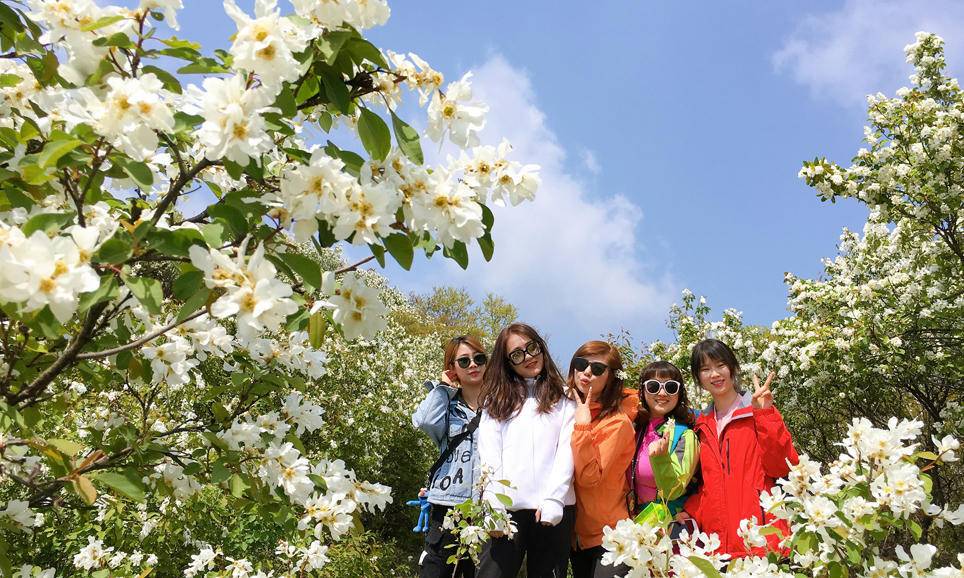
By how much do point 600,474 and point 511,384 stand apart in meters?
0.62

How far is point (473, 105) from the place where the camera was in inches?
54.2

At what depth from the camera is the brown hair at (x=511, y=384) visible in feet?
10.5

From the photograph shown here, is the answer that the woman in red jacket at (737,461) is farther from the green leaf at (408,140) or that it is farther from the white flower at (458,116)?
the green leaf at (408,140)

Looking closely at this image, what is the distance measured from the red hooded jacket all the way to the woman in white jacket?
0.64 m

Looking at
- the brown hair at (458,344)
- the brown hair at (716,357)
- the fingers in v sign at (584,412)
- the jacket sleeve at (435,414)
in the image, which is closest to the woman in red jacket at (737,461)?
the brown hair at (716,357)

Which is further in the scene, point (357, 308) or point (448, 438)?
point (448, 438)

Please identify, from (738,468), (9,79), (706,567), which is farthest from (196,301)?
(738,468)

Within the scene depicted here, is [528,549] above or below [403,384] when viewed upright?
below

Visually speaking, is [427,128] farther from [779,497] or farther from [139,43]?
[779,497]

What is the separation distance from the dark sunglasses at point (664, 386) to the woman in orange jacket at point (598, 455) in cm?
15

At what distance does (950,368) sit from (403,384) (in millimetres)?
5350

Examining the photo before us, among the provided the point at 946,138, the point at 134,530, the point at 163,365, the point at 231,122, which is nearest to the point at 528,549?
the point at 163,365

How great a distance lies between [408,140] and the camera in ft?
4.17

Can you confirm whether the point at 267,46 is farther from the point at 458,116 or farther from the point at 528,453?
the point at 528,453
